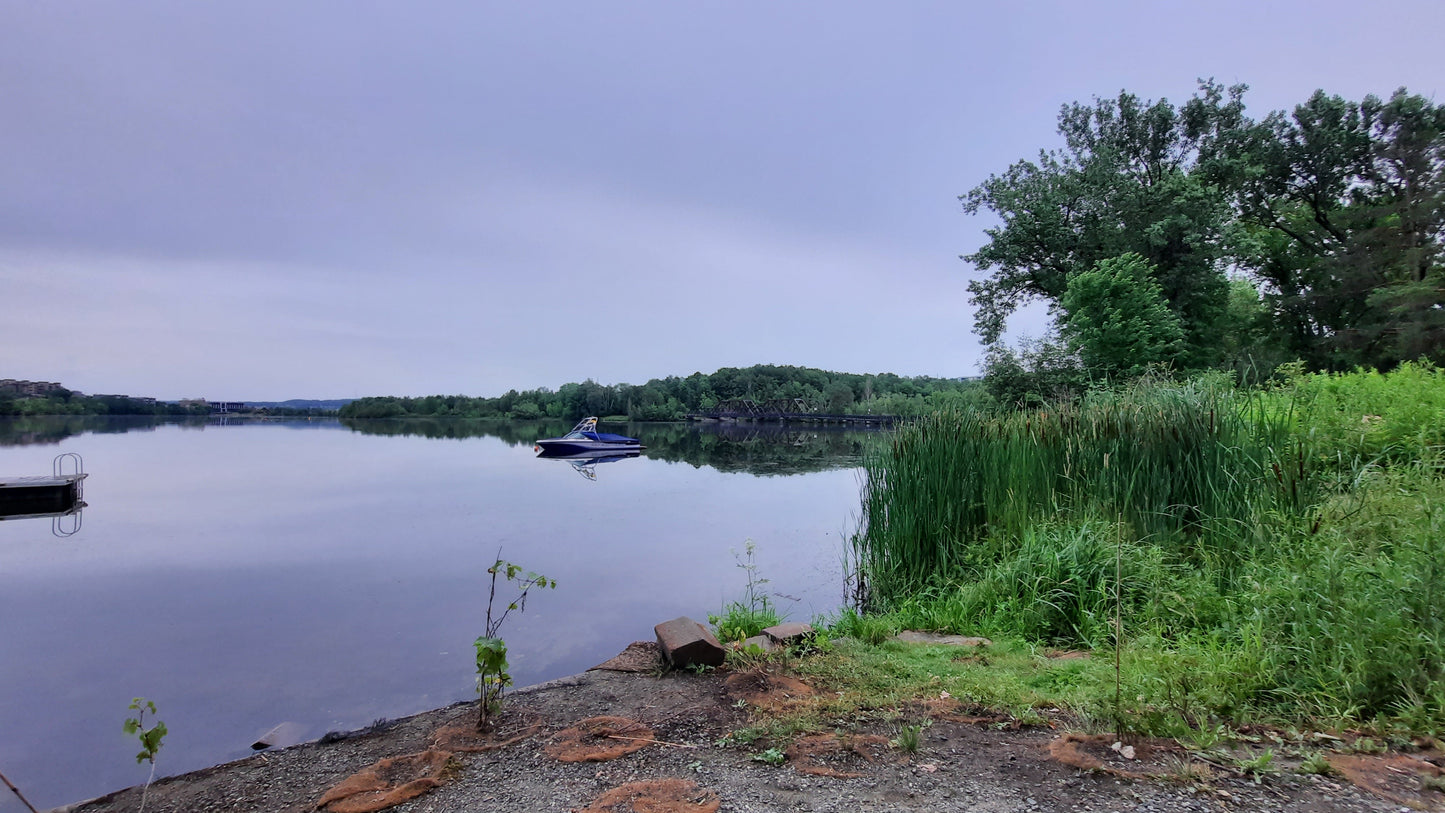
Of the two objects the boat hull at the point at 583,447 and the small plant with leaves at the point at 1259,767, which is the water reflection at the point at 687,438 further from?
the small plant with leaves at the point at 1259,767

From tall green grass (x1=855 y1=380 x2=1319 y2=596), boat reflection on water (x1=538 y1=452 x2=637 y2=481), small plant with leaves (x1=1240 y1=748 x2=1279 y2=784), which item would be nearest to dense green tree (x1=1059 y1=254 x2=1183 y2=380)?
tall green grass (x1=855 y1=380 x2=1319 y2=596)

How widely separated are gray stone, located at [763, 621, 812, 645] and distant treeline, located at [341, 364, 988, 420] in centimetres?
7130

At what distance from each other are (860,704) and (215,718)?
525 centimetres

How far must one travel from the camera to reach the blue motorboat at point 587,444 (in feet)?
128

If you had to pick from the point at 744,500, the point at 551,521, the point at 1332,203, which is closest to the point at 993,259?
the point at 1332,203

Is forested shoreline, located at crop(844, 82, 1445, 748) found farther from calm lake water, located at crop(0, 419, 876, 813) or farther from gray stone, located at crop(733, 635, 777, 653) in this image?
calm lake water, located at crop(0, 419, 876, 813)

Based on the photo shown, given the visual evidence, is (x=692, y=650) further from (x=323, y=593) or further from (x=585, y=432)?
(x=585, y=432)

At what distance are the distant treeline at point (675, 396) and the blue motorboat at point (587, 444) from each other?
118ft

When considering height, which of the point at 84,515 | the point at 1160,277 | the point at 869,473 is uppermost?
the point at 1160,277

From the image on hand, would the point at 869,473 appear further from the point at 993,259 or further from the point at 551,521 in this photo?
the point at 993,259

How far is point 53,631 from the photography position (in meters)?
7.79

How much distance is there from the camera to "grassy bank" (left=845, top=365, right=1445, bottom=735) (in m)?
3.27

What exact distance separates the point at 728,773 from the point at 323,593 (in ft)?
28.9

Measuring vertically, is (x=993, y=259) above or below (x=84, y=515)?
above
